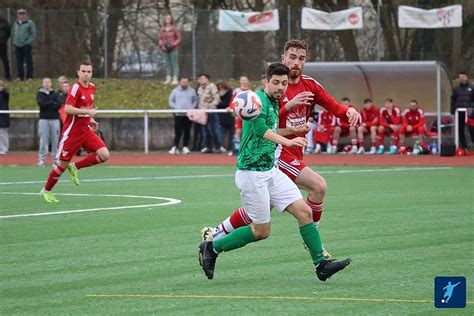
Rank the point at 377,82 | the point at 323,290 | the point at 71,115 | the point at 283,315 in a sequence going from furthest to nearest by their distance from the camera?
the point at 377,82, the point at 71,115, the point at 323,290, the point at 283,315

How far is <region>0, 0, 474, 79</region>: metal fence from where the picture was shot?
3878cm

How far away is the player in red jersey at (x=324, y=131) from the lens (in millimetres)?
33062

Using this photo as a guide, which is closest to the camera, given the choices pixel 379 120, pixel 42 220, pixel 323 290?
pixel 323 290

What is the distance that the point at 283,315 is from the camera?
28.5ft

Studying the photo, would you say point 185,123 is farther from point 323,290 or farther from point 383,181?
point 323,290

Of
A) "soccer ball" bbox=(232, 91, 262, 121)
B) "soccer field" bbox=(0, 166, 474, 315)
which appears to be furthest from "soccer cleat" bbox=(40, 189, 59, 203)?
"soccer ball" bbox=(232, 91, 262, 121)

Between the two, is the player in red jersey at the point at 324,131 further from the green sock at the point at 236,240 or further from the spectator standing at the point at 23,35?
the green sock at the point at 236,240

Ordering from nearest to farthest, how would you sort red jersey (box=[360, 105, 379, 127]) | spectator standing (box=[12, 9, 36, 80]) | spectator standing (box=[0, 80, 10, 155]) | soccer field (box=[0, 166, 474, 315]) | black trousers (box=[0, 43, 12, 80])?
soccer field (box=[0, 166, 474, 315]), red jersey (box=[360, 105, 379, 127]), spectator standing (box=[0, 80, 10, 155]), spectator standing (box=[12, 9, 36, 80]), black trousers (box=[0, 43, 12, 80])

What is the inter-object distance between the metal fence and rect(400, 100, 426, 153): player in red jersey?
661cm

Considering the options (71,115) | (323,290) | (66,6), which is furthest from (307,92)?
(66,6)

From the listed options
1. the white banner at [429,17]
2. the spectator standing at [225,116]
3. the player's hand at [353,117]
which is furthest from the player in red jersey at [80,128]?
the white banner at [429,17]

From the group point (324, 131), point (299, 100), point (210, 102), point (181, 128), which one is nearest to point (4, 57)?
point (181, 128)

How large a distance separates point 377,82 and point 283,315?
89.6 feet

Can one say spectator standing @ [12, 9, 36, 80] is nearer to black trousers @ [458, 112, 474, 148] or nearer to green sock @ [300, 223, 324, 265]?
black trousers @ [458, 112, 474, 148]
